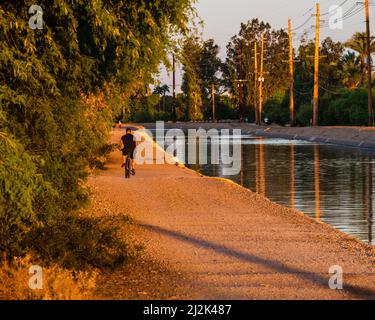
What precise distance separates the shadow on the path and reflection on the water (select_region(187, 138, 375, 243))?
3314 mm

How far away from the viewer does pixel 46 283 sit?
1036 centimetres

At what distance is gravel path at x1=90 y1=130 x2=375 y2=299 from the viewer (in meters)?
11.7

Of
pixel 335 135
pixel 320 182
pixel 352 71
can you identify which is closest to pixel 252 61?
pixel 352 71

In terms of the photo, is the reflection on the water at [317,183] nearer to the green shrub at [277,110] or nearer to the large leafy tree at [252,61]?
the green shrub at [277,110]

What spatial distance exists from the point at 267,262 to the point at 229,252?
1095 mm

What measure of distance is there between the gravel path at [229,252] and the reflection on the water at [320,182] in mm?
1145

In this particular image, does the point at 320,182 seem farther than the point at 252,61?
No

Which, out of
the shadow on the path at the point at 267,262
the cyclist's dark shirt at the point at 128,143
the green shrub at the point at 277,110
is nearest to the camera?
the shadow on the path at the point at 267,262

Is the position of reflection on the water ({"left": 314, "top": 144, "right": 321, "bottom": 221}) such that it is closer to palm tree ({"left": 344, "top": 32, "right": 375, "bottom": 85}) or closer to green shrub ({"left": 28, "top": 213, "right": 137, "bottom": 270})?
green shrub ({"left": 28, "top": 213, "right": 137, "bottom": 270})

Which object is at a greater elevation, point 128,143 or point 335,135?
point 128,143

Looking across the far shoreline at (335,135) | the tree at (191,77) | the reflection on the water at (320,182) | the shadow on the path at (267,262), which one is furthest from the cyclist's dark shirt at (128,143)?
the far shoreline at (335,135)

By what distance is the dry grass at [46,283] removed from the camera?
10.1 meters

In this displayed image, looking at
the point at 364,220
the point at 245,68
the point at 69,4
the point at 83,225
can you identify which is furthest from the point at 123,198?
the point at 245,68

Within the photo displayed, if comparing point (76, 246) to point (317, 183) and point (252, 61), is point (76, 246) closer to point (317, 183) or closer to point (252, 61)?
point (317, 183)
